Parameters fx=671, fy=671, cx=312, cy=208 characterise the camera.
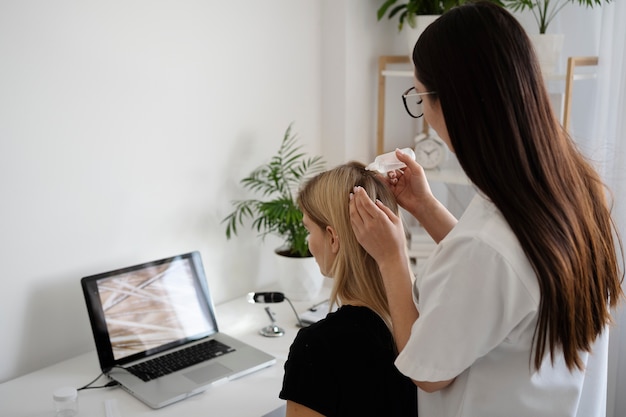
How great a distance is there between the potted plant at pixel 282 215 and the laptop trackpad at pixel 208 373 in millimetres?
514

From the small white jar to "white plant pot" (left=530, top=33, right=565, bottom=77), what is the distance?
5.25ft

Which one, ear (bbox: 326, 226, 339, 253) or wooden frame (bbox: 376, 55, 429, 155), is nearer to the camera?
ear (bbox: 326, 226, 339, 253)

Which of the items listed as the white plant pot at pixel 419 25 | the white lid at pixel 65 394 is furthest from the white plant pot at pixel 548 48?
the white lid at pixel 65 394

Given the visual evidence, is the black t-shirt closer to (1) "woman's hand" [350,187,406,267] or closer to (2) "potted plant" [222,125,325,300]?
(1) "woman's hand" [350,187,406,267]

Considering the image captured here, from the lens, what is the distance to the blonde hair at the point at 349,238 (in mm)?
1318

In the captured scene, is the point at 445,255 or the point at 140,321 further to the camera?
the point at 140,321

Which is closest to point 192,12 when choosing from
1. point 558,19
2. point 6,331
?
point 6,331

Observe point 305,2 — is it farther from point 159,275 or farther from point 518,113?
point 518,113

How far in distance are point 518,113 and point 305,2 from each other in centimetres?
153

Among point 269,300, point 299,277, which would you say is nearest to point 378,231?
point 269,300

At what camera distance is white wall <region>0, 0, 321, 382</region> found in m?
1.70

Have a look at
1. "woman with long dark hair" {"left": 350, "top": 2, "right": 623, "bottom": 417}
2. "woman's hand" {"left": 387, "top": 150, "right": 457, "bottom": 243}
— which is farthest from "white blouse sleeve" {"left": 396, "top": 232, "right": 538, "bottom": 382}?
"woman's hand" {"left": 387, "top": 150, "right": 457, "bottom": 243}

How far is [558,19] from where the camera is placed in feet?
7.38

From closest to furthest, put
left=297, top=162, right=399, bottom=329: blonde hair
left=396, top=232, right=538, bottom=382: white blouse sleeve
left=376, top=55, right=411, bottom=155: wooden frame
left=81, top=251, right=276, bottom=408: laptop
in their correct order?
left=396, top=232, right=538, bottom=382: white blouse sleeve
left=297, top=162, right=399, bottom=329: blonde hair
left=81, top=251, right=276, bottom=408: laptop
left=376, top=55, right=411, bottom=155: wooden frame
